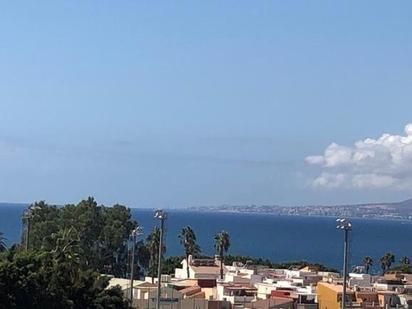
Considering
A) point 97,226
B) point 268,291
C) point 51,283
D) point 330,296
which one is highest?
point 97,226

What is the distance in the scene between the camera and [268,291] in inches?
2530

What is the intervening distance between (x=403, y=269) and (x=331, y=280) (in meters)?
28.5

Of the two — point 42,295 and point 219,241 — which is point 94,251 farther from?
point 42,295

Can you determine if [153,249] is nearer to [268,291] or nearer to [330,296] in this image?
[268,291]

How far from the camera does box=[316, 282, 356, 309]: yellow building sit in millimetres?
58188

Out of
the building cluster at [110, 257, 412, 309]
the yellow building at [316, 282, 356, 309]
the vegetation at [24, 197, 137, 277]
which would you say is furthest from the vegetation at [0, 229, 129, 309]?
the vegetation at [24, 197, 137, 277]

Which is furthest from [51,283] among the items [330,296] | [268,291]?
[268,291]

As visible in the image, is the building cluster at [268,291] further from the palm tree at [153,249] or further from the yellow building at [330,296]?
the palm tree at [153,249]

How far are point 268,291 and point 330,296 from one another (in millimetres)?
6572

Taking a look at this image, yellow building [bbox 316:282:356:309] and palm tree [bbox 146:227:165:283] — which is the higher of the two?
palm tree [bbox 146:227:165:283]

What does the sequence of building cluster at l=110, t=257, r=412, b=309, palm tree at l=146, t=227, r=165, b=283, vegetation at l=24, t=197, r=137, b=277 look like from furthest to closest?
1. palm tree at l=146, t=227, r=165, b=283
2. vegetation at l=24, t=197, r=137, b=277
3. building cluster at l=110, t=257, r=412, b=309

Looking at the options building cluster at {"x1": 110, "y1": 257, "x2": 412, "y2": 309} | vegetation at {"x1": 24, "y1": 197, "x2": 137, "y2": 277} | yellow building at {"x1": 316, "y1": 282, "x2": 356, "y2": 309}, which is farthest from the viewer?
vegetation at {"x1": 24, "y1": 197, "x2": 137, "y2": 277}

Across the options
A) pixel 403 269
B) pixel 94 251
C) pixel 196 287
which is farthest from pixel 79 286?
pixel 403 269

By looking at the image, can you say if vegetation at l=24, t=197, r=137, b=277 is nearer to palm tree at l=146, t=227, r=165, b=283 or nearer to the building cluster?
palm tree at l=146, t=227, r=165, b=283
